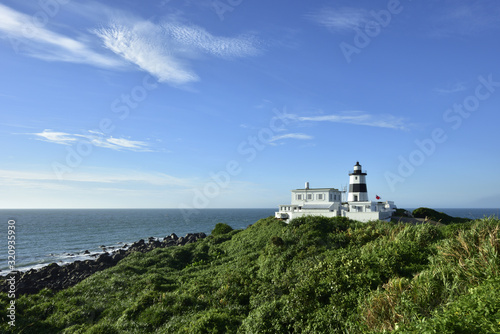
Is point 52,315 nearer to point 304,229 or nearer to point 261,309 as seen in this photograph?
point 261,309

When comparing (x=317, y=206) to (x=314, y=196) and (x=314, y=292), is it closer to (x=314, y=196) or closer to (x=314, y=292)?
(x=314, y=196)

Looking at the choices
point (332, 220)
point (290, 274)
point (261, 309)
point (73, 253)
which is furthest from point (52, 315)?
point (73, 253)

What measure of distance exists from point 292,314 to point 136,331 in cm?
780

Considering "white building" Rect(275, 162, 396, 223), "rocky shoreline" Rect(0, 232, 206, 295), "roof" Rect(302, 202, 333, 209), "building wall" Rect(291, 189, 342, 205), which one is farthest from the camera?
"building wall" Rect(291, 189, 342, 205)

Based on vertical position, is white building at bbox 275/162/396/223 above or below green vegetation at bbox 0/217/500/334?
above

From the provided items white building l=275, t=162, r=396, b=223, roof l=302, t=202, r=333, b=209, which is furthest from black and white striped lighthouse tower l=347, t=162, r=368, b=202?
roof l=302, t=202, r=333, b=209

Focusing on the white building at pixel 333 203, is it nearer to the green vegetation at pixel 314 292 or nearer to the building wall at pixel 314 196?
the building wall at pixel 314 196

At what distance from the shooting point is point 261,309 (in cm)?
1293

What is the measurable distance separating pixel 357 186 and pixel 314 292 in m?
32.5

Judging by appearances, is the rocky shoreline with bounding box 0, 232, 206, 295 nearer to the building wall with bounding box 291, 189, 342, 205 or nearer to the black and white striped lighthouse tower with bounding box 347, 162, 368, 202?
the building wall with bounding box 291, 189, 342, 205

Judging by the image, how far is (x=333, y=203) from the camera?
41312mm

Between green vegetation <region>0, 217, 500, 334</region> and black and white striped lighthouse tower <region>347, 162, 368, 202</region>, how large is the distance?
55.3 feet

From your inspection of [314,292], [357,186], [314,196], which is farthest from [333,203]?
[314,292]

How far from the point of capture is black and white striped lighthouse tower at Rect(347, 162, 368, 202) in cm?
4231
